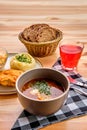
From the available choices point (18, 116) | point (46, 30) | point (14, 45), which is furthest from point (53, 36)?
point (18, 116)

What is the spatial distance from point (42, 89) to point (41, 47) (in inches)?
11.4

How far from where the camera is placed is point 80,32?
1262 mm

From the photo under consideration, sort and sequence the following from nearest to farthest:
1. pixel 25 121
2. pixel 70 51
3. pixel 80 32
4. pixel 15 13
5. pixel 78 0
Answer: pixel 25 121 → pixel 70 51 → pixel 80 32 → pixel 15 13 → pixel 78 0

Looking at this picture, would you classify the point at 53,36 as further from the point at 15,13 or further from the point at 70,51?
the point at 15,13

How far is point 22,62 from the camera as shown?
95cm

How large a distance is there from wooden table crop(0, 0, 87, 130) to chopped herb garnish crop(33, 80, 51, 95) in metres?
0.08

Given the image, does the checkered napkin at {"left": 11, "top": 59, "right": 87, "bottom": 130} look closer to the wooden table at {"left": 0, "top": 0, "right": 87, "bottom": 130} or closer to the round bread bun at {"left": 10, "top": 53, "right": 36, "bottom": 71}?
the wooden table at {"left": 0, "top": 0, "right": 87, "bottom": 130}

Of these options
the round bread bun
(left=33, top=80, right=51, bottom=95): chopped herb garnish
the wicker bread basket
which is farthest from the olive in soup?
the wicker bread basket

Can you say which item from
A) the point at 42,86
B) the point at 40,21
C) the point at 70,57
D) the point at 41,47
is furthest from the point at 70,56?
the point at 40,21

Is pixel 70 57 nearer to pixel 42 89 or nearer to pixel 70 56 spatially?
pixel 70 56

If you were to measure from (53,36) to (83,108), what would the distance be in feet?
1.15

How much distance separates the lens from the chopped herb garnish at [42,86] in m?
0.78

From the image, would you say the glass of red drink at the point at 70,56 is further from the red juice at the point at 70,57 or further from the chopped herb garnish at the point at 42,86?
the chopped herb garnish at the point at 42,86

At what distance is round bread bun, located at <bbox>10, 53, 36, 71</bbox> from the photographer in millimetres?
941
